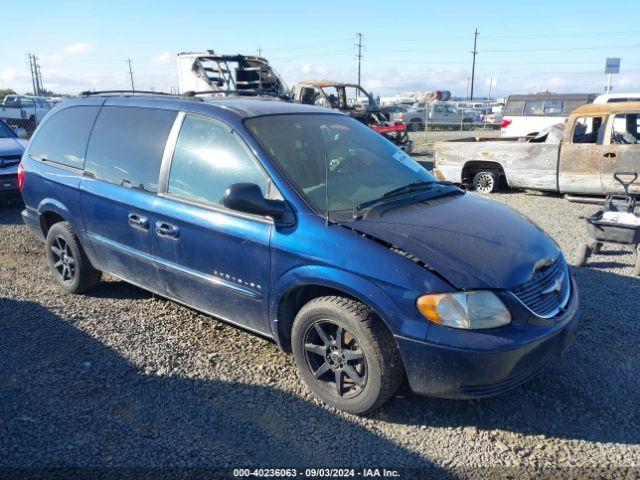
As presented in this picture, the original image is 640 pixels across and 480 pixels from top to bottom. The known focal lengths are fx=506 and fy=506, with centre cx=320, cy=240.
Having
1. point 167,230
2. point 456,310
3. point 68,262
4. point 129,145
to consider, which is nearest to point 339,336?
point 456,310

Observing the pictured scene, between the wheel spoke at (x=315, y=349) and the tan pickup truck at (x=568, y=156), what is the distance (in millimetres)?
6849

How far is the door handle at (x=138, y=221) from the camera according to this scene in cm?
374

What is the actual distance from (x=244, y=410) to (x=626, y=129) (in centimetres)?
857

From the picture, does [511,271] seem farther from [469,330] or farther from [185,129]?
[185,129]

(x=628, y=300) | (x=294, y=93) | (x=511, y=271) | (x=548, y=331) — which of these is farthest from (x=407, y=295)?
(x=294, y=93)

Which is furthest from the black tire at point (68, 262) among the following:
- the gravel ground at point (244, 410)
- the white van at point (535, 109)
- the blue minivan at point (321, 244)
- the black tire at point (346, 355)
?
the white van at point (535, 109)

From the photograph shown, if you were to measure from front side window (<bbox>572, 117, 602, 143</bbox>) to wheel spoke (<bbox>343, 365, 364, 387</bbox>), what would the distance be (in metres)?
7.68

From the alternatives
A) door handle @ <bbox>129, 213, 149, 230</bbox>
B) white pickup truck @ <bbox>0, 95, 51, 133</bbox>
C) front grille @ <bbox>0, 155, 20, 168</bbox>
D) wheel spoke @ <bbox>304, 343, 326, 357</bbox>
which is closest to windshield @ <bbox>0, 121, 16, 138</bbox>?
front grille @ <bbox>0, 155, 20, 168</bbox>

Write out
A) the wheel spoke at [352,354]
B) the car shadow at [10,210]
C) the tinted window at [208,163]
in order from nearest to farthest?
the wheel spoke at [352,354], the tinted window at [208,163], the car shadow at [10,210]

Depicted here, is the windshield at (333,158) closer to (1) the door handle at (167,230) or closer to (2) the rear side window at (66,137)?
(1) the door handle at (167,230)

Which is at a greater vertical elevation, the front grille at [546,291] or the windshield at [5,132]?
the windshield at [5,132]

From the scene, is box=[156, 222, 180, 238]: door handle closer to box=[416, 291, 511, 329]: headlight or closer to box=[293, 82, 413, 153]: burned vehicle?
box=[416, 291, 511, 329]: headlight

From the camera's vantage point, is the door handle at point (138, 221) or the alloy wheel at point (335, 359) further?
the door handle at point (138, 221)

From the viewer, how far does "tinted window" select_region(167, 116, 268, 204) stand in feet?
10.9
